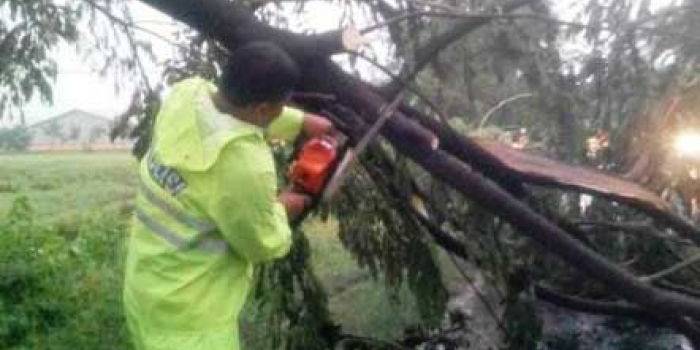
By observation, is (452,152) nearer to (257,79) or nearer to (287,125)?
(287,125)

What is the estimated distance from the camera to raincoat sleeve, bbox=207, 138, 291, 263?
7.87 ft

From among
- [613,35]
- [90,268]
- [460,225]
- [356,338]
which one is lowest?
[90,268]

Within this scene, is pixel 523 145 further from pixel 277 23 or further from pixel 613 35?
pixel 277 23

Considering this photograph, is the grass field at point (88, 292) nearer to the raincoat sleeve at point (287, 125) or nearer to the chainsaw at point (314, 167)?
the raincoat sleeve at point (287, 125)

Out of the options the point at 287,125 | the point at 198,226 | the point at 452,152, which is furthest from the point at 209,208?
the point at 452,152

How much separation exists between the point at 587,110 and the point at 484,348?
150 cm

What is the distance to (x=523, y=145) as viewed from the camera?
18.0ft

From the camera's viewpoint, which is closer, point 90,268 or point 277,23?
point 277,23

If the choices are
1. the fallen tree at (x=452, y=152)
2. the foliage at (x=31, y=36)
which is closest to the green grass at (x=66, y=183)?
the foliage at (x=31, y=36)

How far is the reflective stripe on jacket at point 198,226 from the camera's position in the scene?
2424 millimetres

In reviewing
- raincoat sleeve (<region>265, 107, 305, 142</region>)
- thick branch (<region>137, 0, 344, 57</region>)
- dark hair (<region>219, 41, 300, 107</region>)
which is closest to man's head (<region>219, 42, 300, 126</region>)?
dark hair (<region>219, 41, 300, 107</region>)

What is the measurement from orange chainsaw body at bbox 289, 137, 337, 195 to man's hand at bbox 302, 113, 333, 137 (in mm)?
192

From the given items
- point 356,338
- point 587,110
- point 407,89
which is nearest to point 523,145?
point 587,110

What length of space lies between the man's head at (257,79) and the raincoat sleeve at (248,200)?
4.3 inches
